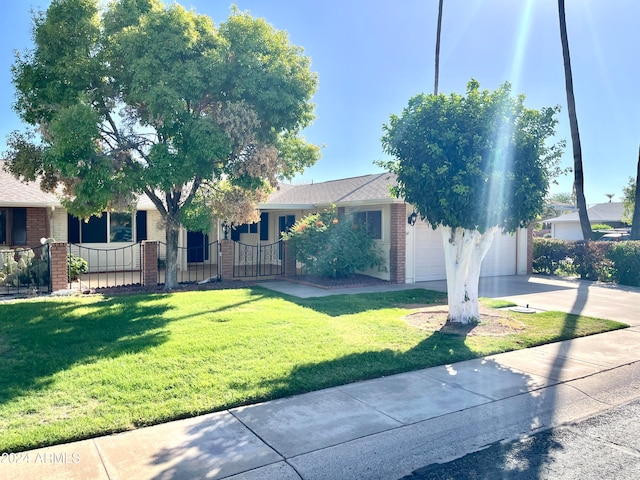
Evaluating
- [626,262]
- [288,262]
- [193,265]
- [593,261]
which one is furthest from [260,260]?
[626,262]

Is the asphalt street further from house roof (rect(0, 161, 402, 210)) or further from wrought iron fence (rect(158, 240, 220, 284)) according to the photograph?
wrought iron fence (rect(158, 240, 220, 284))

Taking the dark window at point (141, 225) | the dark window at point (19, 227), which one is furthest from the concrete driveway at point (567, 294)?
the dark window at point (19, 227)

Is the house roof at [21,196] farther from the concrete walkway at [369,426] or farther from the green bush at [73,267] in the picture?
the concrete walkway at [369,426]

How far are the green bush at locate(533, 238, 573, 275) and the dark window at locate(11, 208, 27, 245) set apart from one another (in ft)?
61.8

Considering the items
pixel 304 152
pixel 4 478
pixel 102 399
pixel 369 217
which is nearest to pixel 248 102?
pixel 304 152

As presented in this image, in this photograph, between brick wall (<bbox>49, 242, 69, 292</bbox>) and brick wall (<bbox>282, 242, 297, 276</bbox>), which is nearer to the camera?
brick wall (<bbox>49, 242, 69, 292</bbox>)

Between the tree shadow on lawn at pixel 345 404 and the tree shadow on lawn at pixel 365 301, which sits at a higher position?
the tree shadow on lawn at pixel 365 301

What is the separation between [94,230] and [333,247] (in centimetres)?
908

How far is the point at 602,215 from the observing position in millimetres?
44281

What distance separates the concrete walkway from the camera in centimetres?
393

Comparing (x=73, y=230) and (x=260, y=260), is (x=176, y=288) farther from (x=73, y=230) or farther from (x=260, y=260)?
(x=260, y=260)

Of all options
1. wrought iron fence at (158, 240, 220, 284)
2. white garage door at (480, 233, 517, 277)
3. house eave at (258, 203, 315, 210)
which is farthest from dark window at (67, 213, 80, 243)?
white garage door at (480, 233, 517, 277)

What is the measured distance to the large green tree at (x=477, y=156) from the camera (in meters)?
8.19

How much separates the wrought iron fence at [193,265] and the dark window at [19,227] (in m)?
4.39
